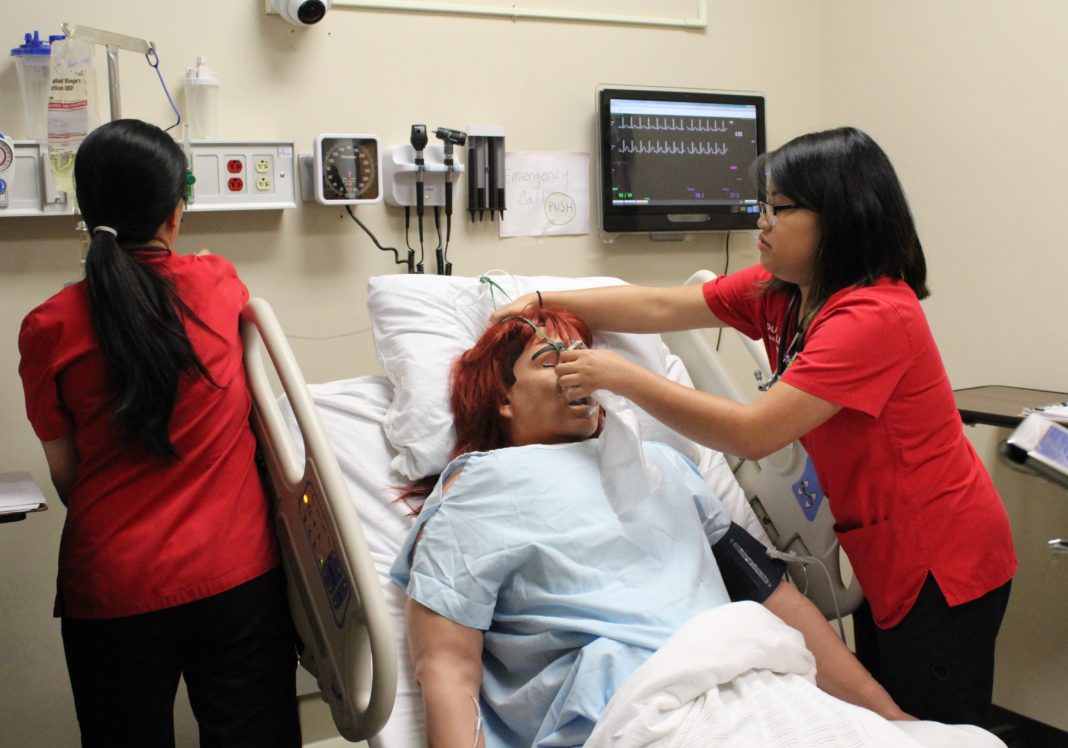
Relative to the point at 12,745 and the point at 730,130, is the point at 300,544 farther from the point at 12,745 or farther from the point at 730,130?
the point at 730,130

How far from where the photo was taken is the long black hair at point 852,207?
1585mm

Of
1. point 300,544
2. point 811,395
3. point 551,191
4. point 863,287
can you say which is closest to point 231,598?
point 300,544

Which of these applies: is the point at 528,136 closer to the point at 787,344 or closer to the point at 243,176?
the point at 243,176

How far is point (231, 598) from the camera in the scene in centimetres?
164

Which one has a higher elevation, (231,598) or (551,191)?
(551,191)

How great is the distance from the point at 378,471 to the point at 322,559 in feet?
1.39

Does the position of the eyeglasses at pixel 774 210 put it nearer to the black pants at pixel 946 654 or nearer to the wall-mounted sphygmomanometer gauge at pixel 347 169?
the black pants at pixel 946 654

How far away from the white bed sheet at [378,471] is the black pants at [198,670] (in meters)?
0.21

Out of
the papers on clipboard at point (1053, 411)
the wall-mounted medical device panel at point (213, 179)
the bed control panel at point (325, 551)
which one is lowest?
the bed control panel at point (325, 551)

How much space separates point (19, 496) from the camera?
1680 mm

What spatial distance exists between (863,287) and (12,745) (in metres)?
2.15

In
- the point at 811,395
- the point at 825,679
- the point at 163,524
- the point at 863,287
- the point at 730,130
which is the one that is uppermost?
the point at 730,130

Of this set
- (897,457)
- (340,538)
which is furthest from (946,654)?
(340,538)

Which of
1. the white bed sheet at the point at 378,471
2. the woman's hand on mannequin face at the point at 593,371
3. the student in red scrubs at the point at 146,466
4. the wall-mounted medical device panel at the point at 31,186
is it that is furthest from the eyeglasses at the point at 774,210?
the wall-mounted medical device panel at the point at 31,186
